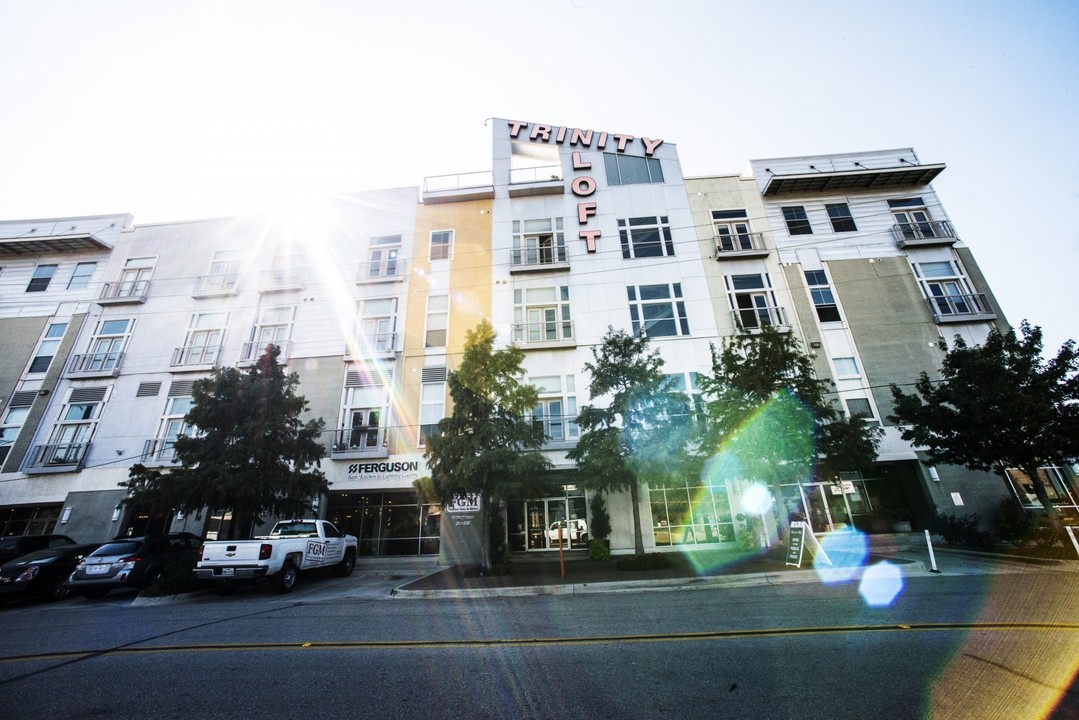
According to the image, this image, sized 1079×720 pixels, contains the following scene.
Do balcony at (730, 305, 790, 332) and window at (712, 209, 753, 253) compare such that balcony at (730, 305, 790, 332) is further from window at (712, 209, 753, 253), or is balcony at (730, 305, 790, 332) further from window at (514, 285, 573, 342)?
window at (514, 285, 573, 342)

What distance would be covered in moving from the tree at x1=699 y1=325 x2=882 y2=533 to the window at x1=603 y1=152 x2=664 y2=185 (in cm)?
1507

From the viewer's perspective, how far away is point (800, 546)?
12.1 meters

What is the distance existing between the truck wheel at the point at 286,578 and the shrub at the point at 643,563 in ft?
33.8

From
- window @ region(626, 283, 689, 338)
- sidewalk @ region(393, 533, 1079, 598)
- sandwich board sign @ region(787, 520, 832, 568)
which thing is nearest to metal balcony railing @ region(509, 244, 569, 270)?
window @ region(626, 283, 689, 338)

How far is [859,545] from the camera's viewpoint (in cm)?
1767

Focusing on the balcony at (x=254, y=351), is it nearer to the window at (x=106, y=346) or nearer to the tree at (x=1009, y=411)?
the window at (x=106, y=346)

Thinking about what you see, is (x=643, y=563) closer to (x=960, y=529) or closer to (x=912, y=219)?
(x=960, y=529)

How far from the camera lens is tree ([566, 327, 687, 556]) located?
47.8 ft

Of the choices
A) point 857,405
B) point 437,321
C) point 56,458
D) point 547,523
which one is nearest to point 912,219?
point 857,405

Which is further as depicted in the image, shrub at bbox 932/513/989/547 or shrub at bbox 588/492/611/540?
shrub at bbox 588/492/611/540

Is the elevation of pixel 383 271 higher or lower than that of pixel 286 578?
higher

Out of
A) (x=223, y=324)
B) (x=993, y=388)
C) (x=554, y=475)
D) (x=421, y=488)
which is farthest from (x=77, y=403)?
(x=993, y=388)

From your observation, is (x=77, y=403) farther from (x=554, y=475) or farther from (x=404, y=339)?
(x=554, y=475)

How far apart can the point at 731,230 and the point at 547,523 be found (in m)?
19.0
